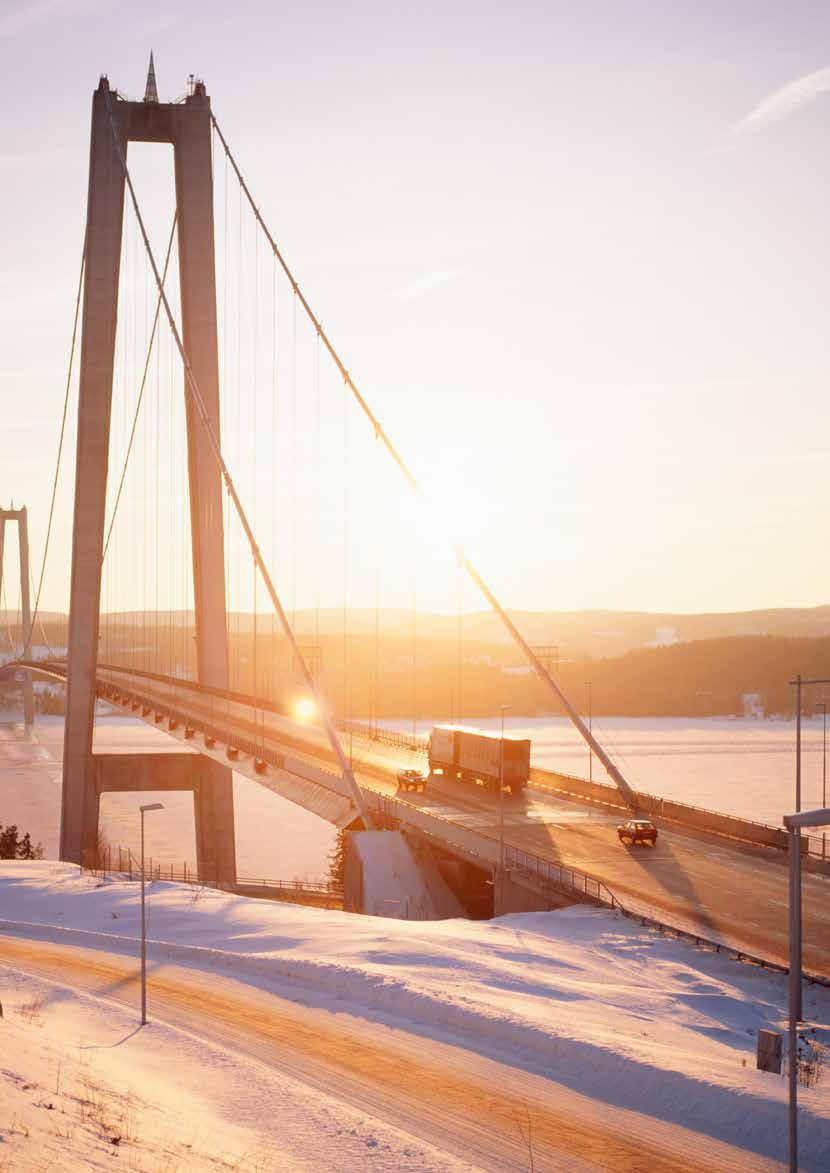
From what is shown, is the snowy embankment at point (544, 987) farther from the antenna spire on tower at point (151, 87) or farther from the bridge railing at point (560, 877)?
the antenna spire on tower at point (151, 87)

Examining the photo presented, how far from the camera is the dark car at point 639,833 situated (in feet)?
115

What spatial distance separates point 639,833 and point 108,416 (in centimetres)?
3343

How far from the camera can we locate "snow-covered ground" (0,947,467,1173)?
44.4ft

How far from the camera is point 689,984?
2231 cm

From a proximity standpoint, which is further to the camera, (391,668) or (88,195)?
(391,668)

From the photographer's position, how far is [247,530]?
41.2m

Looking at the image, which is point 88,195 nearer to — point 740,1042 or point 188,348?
point 188,348

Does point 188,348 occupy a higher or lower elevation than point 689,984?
higher

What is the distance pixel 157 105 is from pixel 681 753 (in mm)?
75388

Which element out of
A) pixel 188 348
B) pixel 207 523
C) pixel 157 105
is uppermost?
pixel 157 105

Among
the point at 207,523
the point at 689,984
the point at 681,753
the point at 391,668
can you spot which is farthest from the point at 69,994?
the point at 391,668

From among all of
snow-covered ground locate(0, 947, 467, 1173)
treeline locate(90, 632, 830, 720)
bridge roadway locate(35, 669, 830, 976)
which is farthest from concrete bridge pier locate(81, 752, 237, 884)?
treeline locate(90, 632, 830, 720)

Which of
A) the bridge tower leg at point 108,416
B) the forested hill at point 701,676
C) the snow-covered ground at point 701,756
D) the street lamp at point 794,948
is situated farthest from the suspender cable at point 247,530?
the forested hill at point 701,676

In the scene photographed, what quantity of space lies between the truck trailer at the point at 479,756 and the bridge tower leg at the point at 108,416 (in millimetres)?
9585
